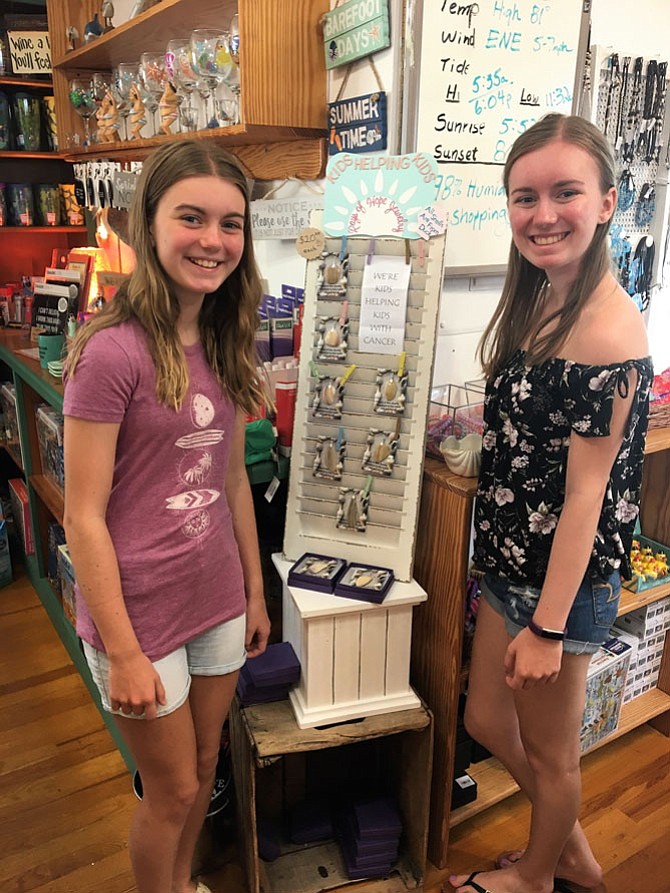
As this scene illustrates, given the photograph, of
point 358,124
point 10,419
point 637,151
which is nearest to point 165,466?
point 358,124

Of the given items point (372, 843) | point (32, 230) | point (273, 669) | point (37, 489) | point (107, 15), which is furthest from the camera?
point (32, 230)

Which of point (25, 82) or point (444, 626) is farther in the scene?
A: point (25, 82)

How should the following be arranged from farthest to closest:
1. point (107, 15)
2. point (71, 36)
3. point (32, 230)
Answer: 1. point (32, 230)
2. point (71, 36)
3. point (107, 15)

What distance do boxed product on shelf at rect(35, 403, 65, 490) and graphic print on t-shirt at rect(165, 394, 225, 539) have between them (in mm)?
1254

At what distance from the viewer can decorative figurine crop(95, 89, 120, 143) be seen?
2654 mm

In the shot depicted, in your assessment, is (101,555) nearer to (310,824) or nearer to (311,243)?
(311,243)

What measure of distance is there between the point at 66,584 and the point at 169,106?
4.93ft

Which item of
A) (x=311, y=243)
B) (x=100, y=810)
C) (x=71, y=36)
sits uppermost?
(x=71, y=36)

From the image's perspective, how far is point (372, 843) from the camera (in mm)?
1677

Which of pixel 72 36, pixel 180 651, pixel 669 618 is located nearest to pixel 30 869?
pixel 180 651

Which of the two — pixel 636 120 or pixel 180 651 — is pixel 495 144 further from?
pixel 180 651

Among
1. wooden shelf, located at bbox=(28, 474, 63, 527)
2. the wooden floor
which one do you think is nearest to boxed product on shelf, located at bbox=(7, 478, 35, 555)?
wooden shelf, located at bbox=(28, 474, 63, 527)

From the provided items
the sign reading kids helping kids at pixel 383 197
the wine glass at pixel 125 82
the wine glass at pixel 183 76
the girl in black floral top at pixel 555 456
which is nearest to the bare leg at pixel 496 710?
the girl in black floral top at pixel 555 456

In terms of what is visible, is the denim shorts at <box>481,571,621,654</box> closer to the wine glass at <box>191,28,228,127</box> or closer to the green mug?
the wine glass at <box>191,28,228,127</box>
